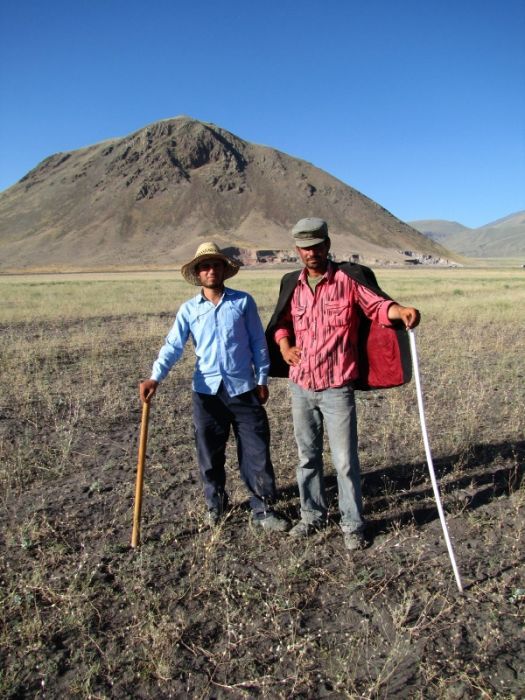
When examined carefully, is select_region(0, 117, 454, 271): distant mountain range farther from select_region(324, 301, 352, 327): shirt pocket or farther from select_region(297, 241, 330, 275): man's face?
select_region(324, 301, 352, 327): shirt pocket

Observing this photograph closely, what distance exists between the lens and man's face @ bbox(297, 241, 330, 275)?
3.51 metres

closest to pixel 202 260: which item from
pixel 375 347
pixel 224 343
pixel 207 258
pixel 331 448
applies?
pixel 207 258

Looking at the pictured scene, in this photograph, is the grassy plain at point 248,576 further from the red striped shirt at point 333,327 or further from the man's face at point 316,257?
the man's face at point 316,257

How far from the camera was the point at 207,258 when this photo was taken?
3801 mm

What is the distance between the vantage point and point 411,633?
9.30 ft

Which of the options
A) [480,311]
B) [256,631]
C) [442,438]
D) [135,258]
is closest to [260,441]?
[256,631]

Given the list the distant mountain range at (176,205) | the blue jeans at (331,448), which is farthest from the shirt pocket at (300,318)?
the distant mountain range at (176,205)

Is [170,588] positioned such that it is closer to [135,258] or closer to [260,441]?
[260,441]

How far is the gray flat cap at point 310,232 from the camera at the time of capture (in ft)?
11.3

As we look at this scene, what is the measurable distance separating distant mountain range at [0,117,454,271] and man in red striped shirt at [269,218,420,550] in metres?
94.3

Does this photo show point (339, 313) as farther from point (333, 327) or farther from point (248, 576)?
point (248, 576)

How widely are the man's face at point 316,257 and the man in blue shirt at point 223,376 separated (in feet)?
1.68

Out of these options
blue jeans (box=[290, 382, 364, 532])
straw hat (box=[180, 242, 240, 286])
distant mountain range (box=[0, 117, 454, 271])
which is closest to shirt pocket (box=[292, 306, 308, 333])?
blue jeans (box=[290, 382, 364, 532])

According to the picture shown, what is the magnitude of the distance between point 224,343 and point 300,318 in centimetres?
59
